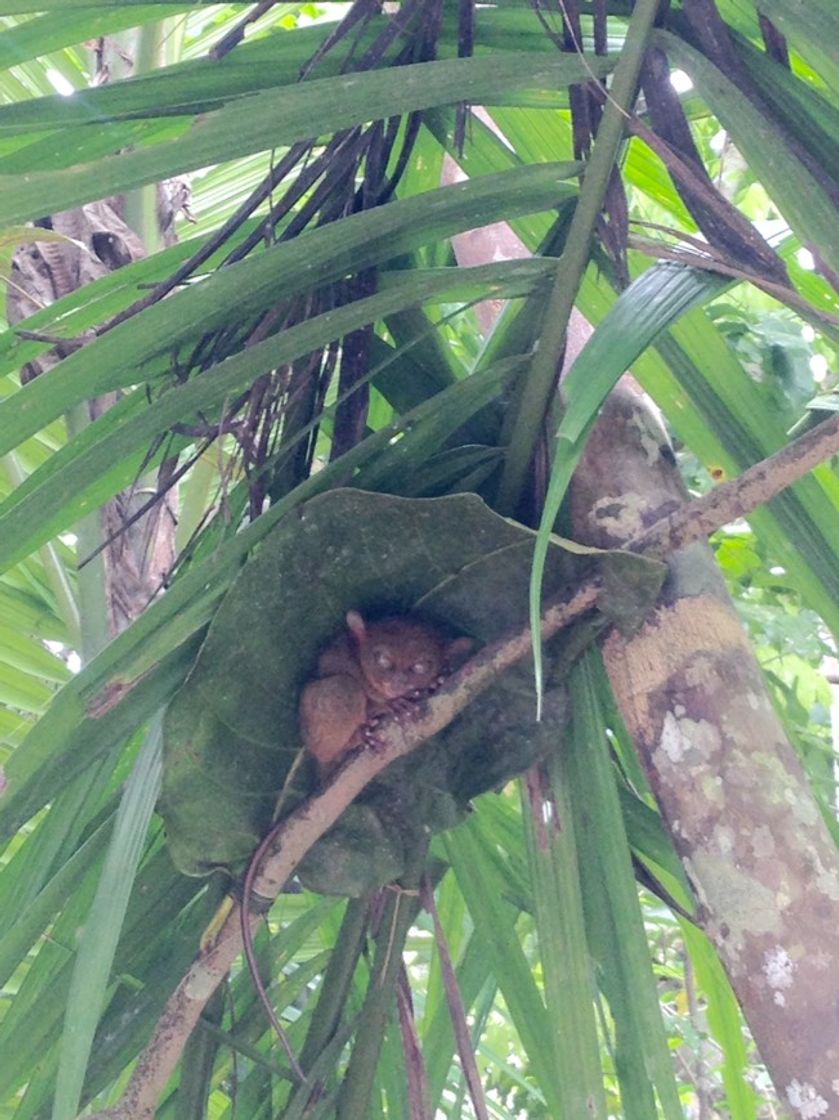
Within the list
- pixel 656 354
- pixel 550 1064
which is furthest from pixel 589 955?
pixel 656 354

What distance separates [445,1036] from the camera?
152 cm

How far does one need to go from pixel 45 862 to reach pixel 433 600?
0.47 m

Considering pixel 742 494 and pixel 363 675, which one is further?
pixel 363 675

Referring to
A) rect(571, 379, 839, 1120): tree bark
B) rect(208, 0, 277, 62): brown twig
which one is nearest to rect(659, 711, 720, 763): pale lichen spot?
rect(571, 379, 839, 1120): tree bark

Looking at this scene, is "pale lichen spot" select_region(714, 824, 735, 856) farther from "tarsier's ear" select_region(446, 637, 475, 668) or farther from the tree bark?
"tarsier's ear" select_region(446, 637, 475, 668)

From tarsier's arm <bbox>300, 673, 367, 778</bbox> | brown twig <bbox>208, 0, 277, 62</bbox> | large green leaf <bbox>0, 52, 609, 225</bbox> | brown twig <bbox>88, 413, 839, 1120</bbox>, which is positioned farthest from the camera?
tarsier's arm <bbox>300, 673, 367, 778</bbox>

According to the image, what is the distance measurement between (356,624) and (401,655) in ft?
0.30

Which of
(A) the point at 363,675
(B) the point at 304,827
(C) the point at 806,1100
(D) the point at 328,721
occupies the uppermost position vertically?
(A) the point at 363,675

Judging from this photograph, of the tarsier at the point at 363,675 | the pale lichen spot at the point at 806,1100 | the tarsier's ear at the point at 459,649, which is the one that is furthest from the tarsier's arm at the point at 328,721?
the pale lichen spot at the point at 806,1100

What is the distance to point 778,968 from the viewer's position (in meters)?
0.95

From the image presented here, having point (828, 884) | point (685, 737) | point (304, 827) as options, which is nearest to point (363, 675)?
point (304, 827)

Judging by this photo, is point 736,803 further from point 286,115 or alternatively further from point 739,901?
point 286,115

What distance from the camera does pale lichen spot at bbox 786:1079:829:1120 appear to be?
2.91 feet

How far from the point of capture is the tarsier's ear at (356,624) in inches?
50.3
